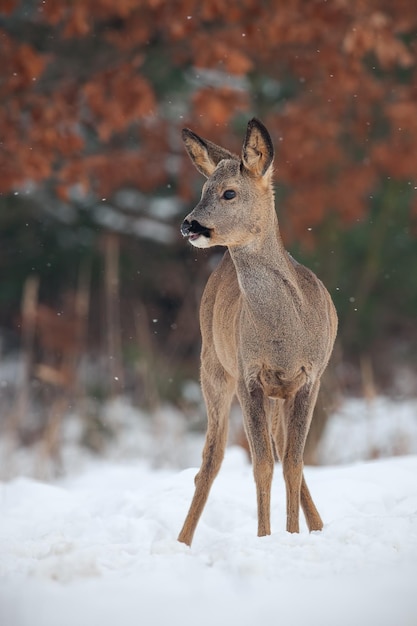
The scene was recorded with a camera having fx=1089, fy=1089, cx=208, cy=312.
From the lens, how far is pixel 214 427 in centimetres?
485

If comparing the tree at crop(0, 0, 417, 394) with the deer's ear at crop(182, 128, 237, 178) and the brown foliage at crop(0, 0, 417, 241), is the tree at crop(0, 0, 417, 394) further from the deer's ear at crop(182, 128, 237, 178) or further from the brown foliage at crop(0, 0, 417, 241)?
the deer's ear at crop(182, 128, 237, 178)

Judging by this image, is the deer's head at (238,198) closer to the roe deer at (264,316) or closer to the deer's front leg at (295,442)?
the roe deer at (264,316)

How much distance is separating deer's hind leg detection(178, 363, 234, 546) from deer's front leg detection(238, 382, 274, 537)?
43cm

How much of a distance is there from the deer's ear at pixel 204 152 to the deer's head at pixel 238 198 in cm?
11

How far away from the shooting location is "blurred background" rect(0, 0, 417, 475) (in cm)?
869

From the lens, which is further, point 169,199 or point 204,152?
point 169,199

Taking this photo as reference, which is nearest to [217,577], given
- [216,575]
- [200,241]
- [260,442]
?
[216,575]

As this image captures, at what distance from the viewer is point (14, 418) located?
7.54 meters

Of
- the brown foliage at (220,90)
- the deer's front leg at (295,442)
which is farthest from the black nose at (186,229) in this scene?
the brown foliage at (220,90)

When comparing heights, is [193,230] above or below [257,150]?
below

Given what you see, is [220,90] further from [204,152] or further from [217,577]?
[217,577]

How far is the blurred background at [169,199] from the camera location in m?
8.69

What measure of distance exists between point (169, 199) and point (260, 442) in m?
8.99

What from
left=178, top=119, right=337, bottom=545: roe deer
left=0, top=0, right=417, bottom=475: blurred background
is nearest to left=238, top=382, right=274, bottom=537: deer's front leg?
left=178, top=119, right=337, bottom=545: roe deer
